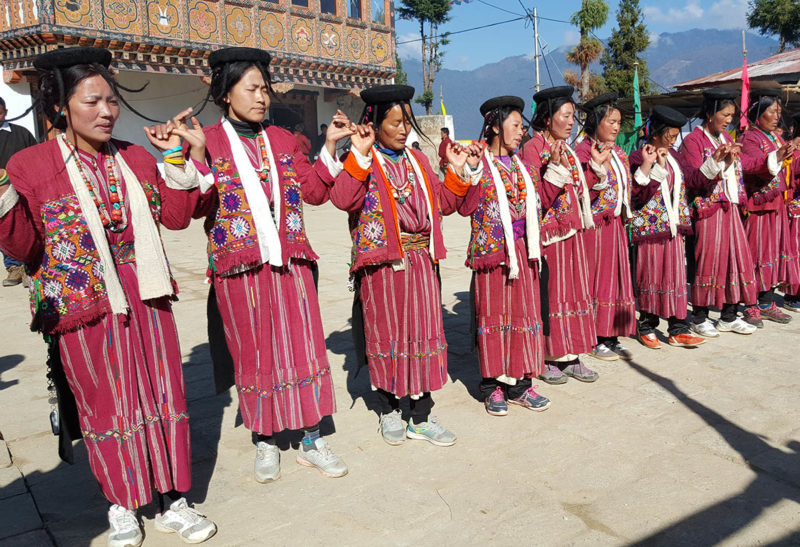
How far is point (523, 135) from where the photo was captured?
12.7 ft

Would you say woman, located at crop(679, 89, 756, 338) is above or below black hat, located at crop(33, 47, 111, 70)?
below

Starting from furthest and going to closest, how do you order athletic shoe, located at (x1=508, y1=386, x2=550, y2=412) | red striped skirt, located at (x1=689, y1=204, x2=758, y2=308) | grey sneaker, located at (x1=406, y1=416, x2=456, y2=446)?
red striped skirt, located at (x1=689, y1=204, x2=758, y2=308)
athletic shoe, located at (x1=508, y1=386, x2=550, y2=412)
grey sneaker, located at (x1=406, y1=416, x2=456, y2=446)

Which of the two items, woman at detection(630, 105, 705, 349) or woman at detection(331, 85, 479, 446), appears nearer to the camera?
woman at detection(331, 85, 479, 446)

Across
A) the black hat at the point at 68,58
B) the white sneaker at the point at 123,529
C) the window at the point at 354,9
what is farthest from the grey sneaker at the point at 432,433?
the window at the point at 354,9

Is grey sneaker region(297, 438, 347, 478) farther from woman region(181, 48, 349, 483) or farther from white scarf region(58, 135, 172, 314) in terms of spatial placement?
white scarf region(58, 135, 172, 314)

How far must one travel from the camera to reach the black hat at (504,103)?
3668 millimetres

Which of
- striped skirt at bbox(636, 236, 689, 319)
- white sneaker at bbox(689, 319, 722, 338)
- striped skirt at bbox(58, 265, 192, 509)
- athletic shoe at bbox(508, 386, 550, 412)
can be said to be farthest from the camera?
white sneaker at bbox(689, 319, 722, 338)

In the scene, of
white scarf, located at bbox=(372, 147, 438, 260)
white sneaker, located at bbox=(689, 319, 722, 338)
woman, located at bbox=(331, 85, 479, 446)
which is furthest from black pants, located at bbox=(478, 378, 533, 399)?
white sneaker, located at bbox=(689, 319, 722, 338)

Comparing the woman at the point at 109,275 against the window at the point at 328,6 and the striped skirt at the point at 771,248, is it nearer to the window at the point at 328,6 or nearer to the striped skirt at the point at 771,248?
the striped skirt at the point at 771,248

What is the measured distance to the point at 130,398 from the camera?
253cm

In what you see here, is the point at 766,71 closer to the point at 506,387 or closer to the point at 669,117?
the point at 669,117

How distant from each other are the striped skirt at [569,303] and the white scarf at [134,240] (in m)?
2.51

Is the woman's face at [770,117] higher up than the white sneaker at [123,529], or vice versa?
the woman's face at [770,117]

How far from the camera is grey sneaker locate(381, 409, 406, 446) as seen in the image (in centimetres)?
350
